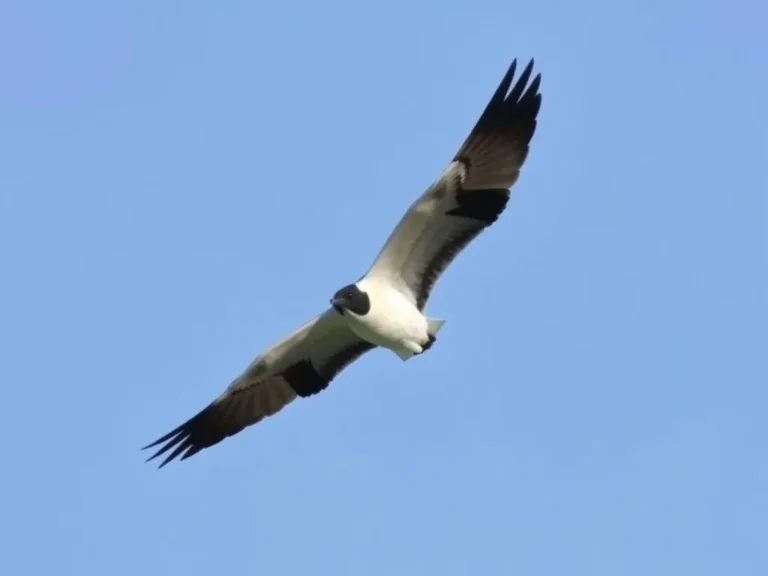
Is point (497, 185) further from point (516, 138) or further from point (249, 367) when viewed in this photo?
point (249, 367)

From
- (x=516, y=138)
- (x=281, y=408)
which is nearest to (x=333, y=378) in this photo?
(x=281, y=408)

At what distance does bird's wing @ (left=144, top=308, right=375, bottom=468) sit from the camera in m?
22.4

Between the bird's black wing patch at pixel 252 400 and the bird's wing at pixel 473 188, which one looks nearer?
the bird's wing at pixel 473 188

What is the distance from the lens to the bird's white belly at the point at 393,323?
21.4 metres

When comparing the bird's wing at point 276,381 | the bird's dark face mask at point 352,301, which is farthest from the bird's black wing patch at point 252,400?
the bird's dark face mask at point 352,301

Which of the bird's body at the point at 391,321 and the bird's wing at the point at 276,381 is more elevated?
the bird's wing at the point at 276,381

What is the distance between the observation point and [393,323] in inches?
844

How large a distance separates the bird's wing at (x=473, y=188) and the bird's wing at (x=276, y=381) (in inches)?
47.9

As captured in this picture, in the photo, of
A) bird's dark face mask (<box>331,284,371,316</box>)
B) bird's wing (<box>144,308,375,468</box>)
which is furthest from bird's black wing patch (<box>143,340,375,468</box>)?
bird's dark face mask (<box>331,284,371,316</box>)

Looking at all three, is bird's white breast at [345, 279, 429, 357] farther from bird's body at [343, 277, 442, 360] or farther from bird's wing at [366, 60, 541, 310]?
bird's wing at [366, 60, 541, 310]

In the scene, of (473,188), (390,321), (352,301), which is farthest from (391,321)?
(473,188)

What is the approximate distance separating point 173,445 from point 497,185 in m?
5.28

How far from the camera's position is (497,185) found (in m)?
21.3

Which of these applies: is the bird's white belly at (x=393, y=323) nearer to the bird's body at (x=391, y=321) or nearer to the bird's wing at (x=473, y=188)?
the bird's body at (x=391, y=321)
